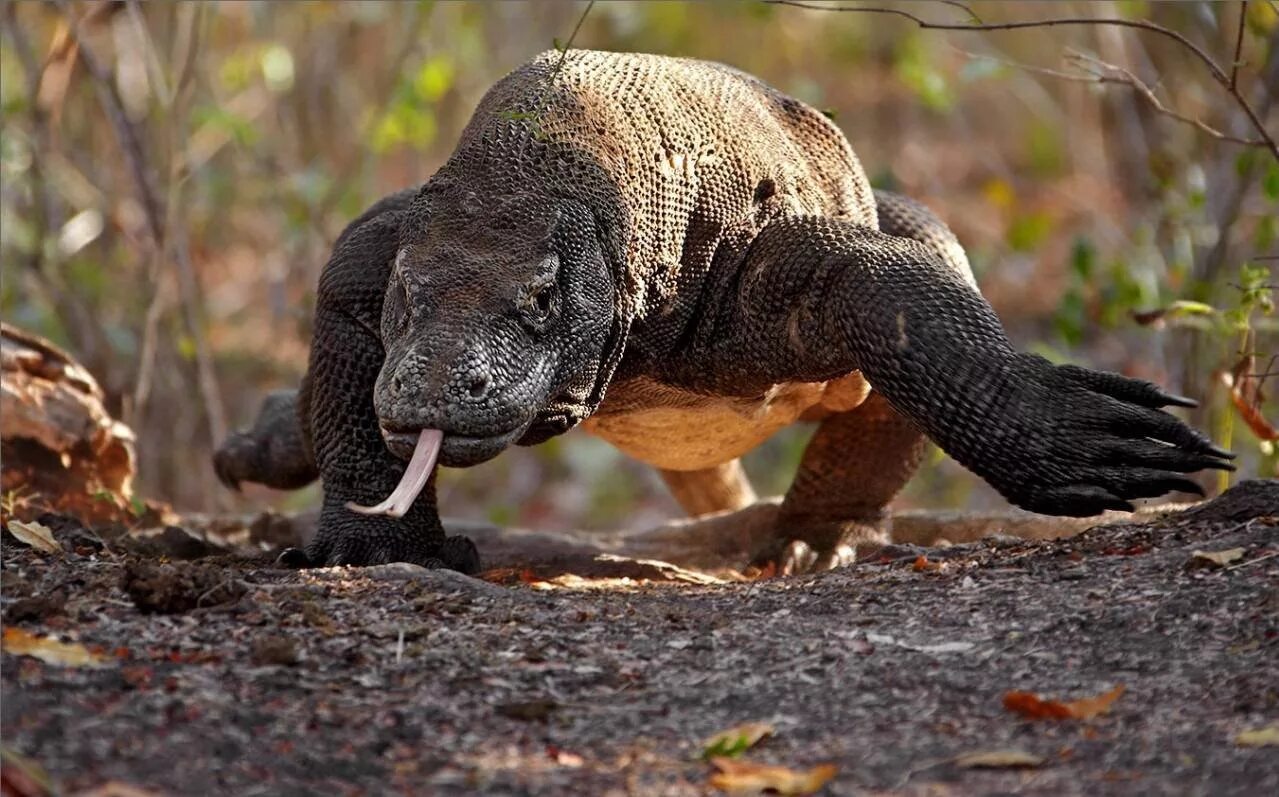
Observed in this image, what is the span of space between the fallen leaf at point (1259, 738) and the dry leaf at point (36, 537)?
9.17 feet

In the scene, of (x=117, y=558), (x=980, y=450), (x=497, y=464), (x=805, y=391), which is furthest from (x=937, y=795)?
(x=497, y=464)

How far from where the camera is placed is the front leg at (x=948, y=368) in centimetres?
433

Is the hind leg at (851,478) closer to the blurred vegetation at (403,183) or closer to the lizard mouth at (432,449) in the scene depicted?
the blurred vegetation at (403,183)

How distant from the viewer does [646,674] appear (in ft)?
11.3

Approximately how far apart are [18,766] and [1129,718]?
5.99 feet

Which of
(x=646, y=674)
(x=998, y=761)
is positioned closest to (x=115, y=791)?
(x=646, y=674)

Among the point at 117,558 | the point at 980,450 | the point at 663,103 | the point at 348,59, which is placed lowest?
the point at 117,558

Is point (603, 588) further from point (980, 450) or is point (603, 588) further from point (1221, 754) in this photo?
point (1221, 754)

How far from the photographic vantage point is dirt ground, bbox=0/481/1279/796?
2824 mm

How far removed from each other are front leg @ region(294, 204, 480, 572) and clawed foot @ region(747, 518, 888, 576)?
1.33 metres

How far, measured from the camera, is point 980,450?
443 cm

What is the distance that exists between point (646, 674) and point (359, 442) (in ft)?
5.96

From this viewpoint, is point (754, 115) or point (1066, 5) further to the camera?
point (1066, 5)

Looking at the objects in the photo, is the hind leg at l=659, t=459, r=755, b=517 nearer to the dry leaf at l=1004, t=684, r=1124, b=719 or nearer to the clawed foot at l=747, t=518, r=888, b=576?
the clawed foot at l=747, t=518, r=888, b=576
